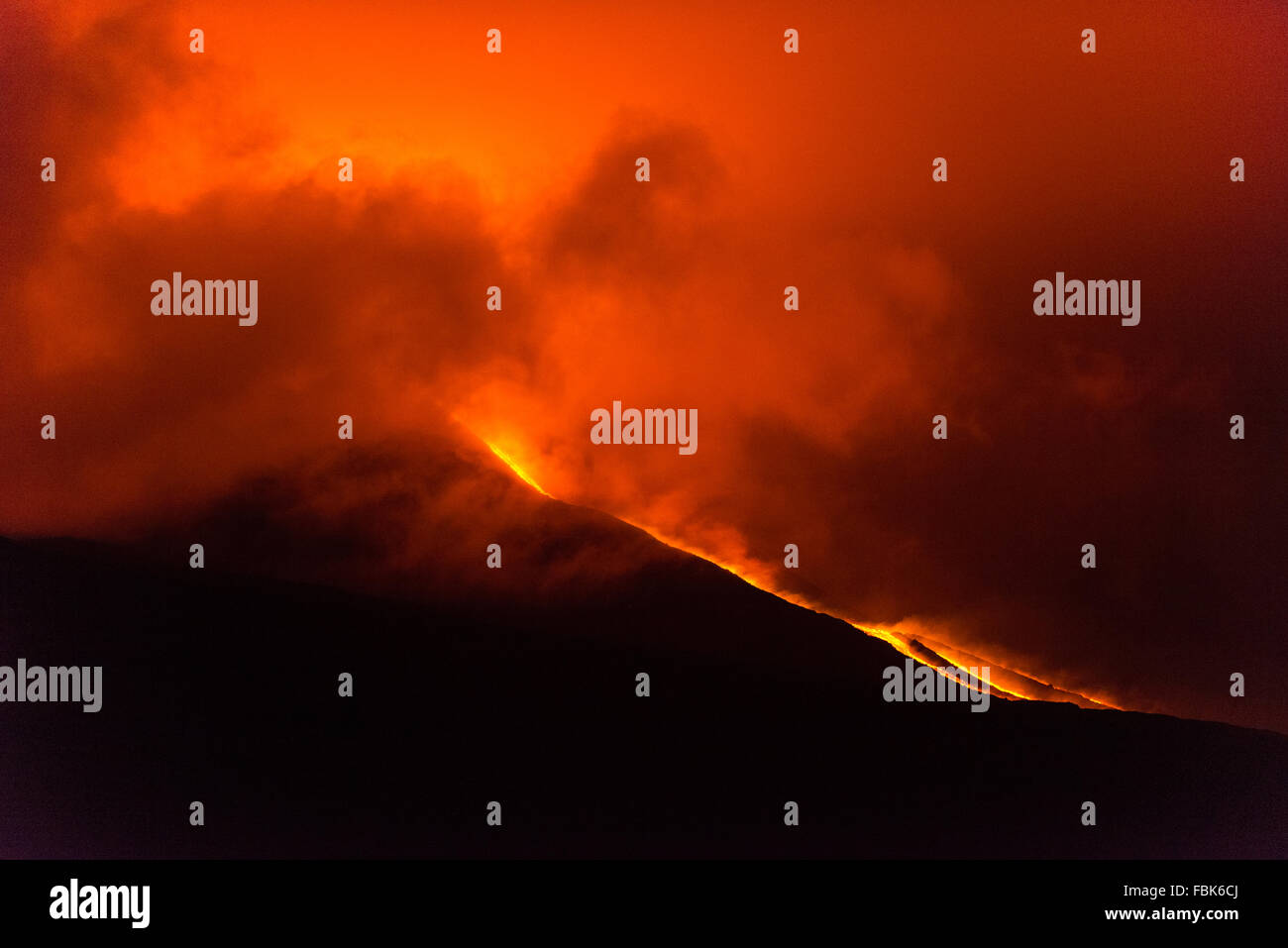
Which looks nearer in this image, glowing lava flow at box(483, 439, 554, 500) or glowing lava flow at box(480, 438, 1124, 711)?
glowing lava flow at box(480, 438, 1124, 711)

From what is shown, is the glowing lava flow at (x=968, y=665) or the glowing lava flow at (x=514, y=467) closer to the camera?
the glowing lava flow at (x=968, y=665)

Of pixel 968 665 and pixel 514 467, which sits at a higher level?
pixel 514 467

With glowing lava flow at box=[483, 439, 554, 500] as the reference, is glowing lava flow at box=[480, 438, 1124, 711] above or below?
below

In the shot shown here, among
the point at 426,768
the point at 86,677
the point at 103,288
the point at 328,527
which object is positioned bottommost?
the point at 426,768

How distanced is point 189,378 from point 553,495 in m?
2.82

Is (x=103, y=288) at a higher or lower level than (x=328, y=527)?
higher

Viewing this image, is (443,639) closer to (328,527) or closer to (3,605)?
(328,527)

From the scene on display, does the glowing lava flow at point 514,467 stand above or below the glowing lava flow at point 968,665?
above

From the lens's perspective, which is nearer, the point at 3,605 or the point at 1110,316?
the point at 3,605

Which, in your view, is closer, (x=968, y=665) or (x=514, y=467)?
(x=968, y=665)
